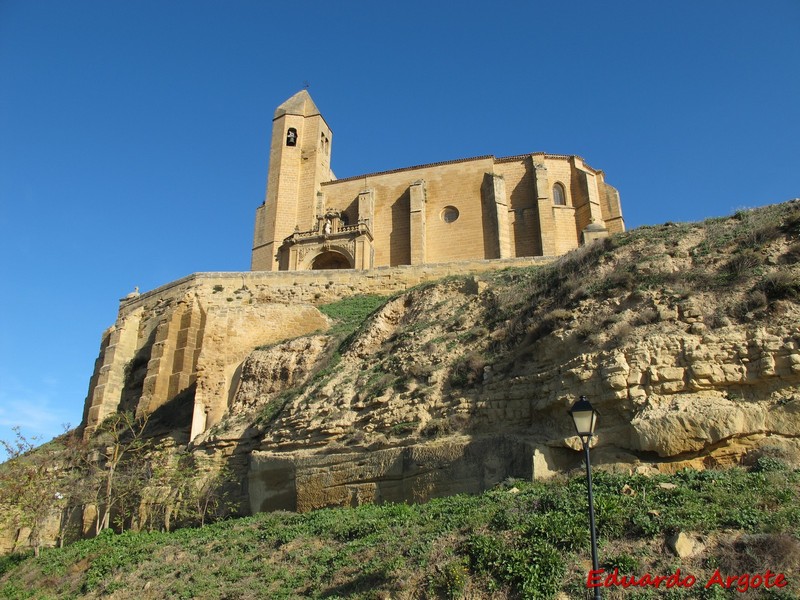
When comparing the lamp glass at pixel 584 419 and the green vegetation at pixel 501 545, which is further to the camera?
the green vegetation at pixel 501 545

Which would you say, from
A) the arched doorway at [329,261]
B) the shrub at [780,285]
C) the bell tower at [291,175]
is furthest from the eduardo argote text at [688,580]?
the bell tower at [291,175]

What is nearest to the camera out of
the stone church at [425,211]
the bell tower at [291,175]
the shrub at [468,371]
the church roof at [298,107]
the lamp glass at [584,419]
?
the lamp glass at [584,419]

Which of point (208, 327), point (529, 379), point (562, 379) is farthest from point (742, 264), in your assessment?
point (208, 327)

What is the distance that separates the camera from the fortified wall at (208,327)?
22141mm

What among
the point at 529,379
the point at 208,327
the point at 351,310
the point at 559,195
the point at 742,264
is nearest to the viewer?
the point at 742,264

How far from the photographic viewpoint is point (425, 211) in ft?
118

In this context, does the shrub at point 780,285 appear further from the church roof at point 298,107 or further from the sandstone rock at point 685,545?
the church roof at point 298,107

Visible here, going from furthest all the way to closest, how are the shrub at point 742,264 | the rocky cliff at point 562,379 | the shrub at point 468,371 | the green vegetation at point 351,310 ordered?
the green vegetation at point 351,310, the shrub at point 468,371, the shrub at point 742,264, the rocky cliff at point 562,379

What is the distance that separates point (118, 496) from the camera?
17031mm

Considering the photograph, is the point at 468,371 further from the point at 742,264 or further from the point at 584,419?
the point at 584,419

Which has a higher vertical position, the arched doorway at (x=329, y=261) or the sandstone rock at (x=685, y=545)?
the arched doorway at (x=329, y=261)

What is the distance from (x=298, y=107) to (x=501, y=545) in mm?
35618

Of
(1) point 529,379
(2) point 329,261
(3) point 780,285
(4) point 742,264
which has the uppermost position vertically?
(2) point 329,261

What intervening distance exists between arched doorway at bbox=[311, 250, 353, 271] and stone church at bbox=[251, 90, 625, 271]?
49 millimetres
